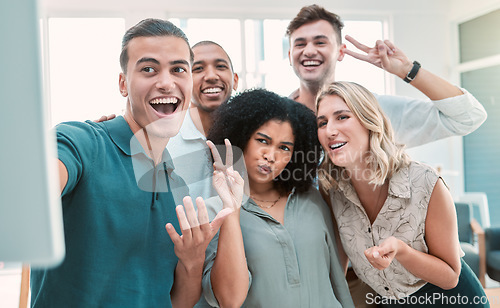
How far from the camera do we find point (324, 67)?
82.8 inches

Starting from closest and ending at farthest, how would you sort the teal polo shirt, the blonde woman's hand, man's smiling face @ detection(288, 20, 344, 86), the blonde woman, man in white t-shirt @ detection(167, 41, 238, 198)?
1. the teal polo shirt
2. the blonde woman's hand
3. the blonde woman
4. man in white t-shirt @ detection(167, 41, 238, 198)
5. man's smiling face @ detection(288, 20, 344, 86)

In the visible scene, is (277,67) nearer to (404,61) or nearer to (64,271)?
(404,61)

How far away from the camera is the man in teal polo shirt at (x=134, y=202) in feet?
3.30

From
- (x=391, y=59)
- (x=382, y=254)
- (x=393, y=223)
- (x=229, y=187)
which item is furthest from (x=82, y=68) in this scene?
(x=382, y=254)

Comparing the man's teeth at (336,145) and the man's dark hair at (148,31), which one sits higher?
the man's dark hair at (148,31)

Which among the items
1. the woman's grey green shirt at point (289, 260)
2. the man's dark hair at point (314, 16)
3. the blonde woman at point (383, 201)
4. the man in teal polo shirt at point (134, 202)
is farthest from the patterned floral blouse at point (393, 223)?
the man's dark hair at point (314, 16)

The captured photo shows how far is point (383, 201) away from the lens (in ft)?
4.95

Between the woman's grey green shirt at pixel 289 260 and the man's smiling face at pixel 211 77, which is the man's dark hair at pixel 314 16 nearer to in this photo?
the man's smiling face at pixel 211 77

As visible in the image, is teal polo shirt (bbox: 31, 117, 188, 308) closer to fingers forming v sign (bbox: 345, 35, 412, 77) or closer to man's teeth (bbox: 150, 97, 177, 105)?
man's teeth (bbox: 150, 97, 177, 105)

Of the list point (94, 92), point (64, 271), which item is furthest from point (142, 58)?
point (94, 92)

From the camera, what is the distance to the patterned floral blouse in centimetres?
143

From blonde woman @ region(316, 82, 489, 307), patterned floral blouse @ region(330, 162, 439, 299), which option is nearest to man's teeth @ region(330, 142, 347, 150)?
blonde woman @ region(316, 82, 489, 307)

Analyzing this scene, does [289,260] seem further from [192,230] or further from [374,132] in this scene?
[374,132]

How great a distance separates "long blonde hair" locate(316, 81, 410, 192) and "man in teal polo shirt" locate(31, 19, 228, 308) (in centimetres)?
54
